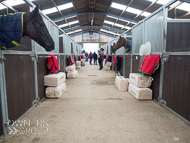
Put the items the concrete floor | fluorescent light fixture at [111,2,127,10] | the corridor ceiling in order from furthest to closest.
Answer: fluorescent light fixture at [111,2,127,10] < the corridor ceiling < the concrete floor

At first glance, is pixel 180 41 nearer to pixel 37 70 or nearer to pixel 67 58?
pixel 37 70

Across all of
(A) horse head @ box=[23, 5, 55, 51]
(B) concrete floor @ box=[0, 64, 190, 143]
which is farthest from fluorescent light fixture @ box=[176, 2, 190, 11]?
(A) horse head @ box=[23, 5, 55, 51]

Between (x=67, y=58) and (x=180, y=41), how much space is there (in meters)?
4.96

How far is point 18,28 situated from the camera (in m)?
1.95

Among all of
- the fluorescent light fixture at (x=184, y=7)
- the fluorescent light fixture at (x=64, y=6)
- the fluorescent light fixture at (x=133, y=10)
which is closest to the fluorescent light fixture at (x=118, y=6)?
the fluorescent light fixture at (x=133, y=10)

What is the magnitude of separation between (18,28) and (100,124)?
1936 millimetres

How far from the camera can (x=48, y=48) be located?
2494 mm

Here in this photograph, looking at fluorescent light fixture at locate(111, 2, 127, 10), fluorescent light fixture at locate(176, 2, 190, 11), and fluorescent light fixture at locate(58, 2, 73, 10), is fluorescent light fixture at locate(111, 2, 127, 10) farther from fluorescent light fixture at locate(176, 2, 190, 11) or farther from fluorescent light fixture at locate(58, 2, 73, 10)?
fluorescent light fixture at locate(176, 2, 190, 11)

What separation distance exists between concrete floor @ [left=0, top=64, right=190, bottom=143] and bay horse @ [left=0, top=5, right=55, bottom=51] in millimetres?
1312

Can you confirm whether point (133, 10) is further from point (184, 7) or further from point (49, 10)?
point (49, 10)

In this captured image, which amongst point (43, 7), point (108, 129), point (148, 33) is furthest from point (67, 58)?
point (43, 7)

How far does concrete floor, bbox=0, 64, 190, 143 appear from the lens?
1816 millimetres

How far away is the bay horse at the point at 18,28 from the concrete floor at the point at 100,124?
51.6 inches

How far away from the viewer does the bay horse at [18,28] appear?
1878mm
